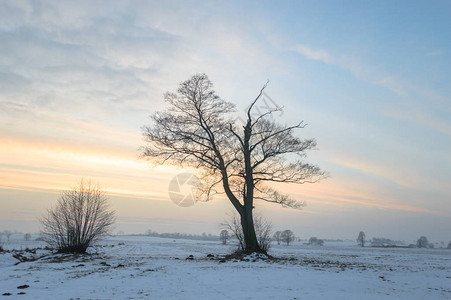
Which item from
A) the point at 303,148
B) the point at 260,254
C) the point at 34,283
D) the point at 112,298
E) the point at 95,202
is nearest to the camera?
the point at 112,298

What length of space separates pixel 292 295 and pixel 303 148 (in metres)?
14.8

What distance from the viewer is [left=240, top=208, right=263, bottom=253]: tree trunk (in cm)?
2147

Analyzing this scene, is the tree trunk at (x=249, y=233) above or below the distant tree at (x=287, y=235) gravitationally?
above

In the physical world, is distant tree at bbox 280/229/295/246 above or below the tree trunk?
below

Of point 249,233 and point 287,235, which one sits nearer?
point 249,233

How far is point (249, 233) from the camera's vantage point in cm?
2175

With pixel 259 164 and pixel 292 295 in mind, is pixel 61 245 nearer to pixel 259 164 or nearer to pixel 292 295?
pixel 259 164

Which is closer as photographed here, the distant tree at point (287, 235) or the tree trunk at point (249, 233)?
the tree trunk at point (249, 233)

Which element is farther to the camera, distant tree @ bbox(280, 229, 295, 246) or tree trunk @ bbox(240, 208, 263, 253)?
distant tree @ bbox(280, 229, 295, 246)

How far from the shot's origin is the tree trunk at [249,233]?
2147 cm

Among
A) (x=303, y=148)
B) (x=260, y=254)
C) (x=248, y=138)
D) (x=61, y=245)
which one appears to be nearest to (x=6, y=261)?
(x=61, y=245)

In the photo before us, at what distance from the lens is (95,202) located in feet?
82.7

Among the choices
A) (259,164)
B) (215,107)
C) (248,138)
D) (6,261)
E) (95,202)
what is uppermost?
(215,107)

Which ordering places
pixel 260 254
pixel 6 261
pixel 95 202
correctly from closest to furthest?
pixel 6 261 < pixel 260 254 < pixel 95 202
